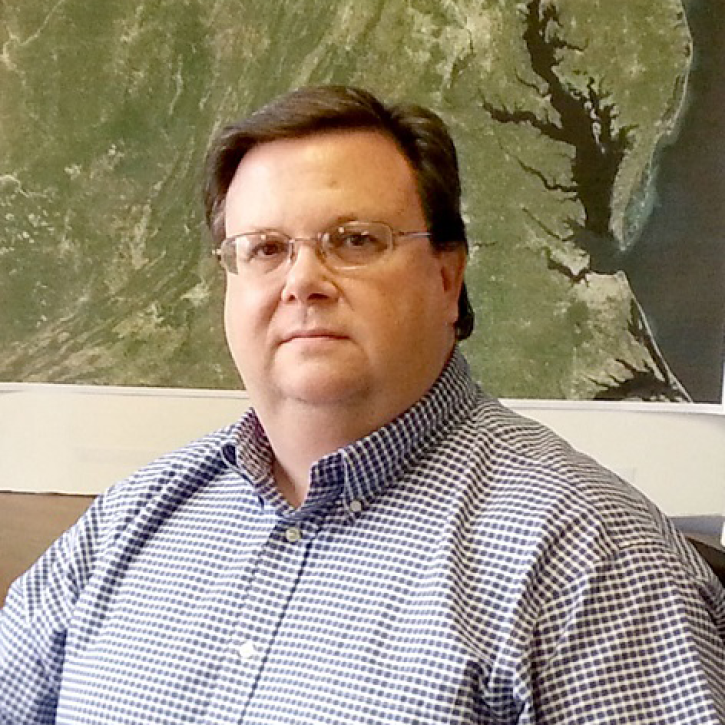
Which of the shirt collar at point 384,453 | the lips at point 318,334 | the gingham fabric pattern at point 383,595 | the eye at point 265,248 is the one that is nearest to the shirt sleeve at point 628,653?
the gingham fabric pattern at point 383,595

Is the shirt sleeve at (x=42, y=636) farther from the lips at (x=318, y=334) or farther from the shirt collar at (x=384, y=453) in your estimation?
the lips at (x=318, y=334)

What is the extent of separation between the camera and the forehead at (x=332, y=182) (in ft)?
3.49

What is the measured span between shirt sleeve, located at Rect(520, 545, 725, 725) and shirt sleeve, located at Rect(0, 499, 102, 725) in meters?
0.64

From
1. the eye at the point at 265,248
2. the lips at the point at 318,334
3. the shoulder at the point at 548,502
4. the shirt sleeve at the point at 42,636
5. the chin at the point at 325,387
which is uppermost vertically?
the eye at the point at 265,248

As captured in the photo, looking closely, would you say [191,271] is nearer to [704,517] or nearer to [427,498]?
[427,498]

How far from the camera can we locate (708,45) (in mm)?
1600

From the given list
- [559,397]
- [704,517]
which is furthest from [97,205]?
[704,517]

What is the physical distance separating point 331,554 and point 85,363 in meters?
0.98

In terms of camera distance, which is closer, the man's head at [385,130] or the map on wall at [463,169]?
the man's head at [385,130]

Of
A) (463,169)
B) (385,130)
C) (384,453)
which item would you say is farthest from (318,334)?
(463,169)

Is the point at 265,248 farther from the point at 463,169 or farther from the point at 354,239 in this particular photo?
the point at 463,169

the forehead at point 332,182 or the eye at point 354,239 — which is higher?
the forehead at point 332,182

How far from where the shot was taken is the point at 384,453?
106 cm

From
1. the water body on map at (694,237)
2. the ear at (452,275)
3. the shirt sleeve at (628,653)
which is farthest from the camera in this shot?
the water body on map at (694,237)
